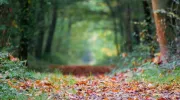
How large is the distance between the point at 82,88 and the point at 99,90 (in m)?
0.49

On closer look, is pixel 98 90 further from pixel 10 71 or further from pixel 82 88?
pixel 10 71

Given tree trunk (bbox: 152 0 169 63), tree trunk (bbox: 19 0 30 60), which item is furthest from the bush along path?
tree trunk (bbox: 19 0 30 60)

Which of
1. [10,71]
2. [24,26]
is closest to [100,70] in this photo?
[24,26]

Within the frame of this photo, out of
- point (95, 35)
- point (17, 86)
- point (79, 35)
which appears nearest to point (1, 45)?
point (17, 86)

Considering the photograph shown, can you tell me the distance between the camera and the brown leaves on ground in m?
7.84

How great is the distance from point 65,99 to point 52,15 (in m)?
19.5

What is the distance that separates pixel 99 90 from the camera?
28.6 feet

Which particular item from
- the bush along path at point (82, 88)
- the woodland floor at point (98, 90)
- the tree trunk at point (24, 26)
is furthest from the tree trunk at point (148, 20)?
the woodland floor at point (98, 90)

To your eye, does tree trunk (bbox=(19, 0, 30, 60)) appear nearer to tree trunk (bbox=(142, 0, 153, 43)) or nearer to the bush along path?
the bush along path

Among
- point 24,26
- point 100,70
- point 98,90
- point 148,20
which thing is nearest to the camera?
point 98,90

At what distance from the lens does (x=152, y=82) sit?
31.7ft

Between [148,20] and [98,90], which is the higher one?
[148,20]

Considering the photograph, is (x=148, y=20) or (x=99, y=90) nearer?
(x=99, y=90)

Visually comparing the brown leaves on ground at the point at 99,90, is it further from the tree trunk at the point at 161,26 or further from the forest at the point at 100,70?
the tree trunk at the point at 161,26
